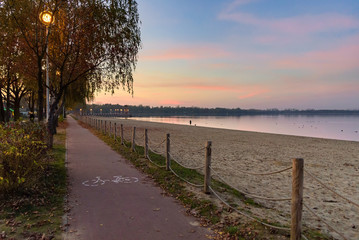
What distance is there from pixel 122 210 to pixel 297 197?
3515 mm

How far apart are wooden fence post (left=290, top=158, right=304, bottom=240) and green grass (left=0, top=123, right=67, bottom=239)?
12.6 ft

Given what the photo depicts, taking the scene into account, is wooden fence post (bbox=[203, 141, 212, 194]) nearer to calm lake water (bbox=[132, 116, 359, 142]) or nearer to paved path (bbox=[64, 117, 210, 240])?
paved path (bbox=[64, 117, 210, 240])

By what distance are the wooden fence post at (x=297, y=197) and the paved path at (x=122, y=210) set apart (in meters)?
1.48

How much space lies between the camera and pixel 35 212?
16.9ft

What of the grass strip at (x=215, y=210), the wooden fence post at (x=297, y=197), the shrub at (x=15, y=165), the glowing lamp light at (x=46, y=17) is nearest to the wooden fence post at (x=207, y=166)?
the grass strip at (x=215, y=210)

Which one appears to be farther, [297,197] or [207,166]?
[207,166]

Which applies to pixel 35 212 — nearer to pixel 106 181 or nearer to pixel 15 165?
pixel 15 165

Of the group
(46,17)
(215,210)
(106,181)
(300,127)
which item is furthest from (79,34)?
(300,127)

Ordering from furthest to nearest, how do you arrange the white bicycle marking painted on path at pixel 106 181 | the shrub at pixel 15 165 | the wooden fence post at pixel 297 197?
the white bicycle marking painted on path at pixel 106 181
the shrub at pixel 15 165
the wooden fence post at pixel 297 197

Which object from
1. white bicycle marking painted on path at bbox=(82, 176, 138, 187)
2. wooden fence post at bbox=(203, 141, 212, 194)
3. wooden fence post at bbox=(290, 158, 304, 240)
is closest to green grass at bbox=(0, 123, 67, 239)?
white bicycle marking painted on path at bbox=(82, 176, 138, 187)

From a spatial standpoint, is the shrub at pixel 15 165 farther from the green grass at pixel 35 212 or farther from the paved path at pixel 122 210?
the paved path at pixel 122 210

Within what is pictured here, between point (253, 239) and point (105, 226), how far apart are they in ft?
8.71

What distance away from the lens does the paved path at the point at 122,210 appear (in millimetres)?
4391

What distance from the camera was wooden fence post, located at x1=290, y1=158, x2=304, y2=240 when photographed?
12.6ft
